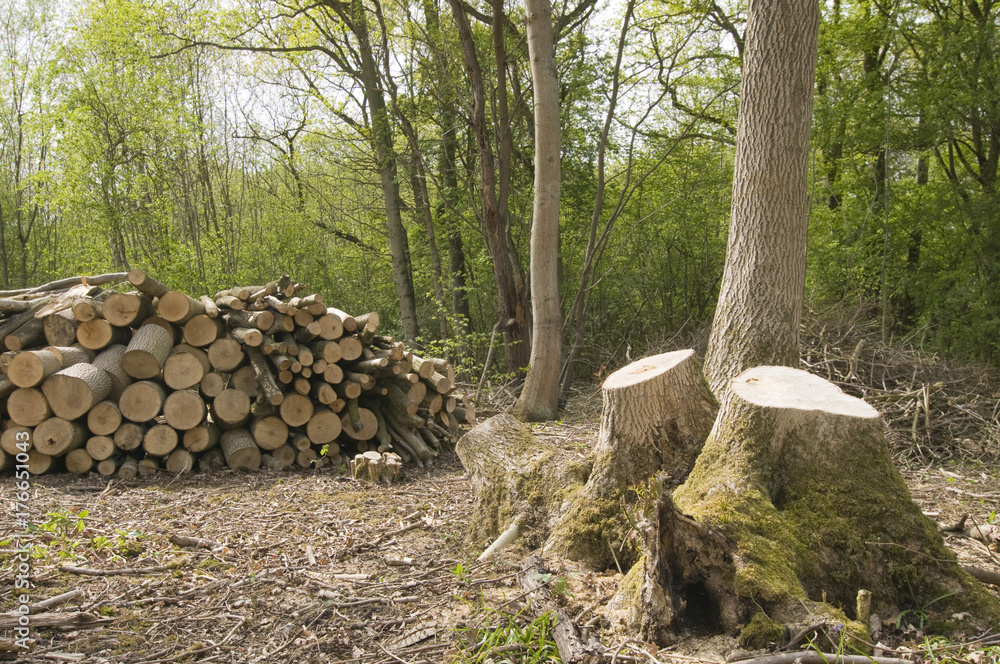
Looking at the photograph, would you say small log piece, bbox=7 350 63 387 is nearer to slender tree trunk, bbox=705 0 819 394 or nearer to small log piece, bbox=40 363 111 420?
small log piece, bbox=40 363 111 420

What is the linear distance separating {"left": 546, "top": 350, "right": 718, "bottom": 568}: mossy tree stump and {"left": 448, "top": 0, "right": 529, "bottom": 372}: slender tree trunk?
539 centimetres

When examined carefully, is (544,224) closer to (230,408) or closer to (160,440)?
(230,408)

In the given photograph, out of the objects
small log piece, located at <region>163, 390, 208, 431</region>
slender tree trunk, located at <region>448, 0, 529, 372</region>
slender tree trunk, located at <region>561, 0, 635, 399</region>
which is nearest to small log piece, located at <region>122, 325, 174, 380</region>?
small log piece, located at <region>163, 390, 208, 431</region>

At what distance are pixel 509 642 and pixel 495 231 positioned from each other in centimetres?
650

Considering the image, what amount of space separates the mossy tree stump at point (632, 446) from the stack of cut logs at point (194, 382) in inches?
120

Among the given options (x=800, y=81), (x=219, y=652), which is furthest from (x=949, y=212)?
(x=219, y=652)

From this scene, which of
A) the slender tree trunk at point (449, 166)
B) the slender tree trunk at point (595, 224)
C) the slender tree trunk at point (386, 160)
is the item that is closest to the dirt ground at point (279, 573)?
the slender tree trunk at point (595, 224)

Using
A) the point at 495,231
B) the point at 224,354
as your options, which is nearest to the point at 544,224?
the point at 495,231

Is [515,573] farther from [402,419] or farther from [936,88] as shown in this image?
[936,88]

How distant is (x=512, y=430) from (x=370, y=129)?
29.2ft

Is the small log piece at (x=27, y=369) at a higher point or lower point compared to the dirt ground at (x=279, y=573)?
higher

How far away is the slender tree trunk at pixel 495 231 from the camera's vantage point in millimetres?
8109

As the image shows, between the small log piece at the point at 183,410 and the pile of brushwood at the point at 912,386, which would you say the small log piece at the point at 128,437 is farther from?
the pile of brushwood at the point at 912,386

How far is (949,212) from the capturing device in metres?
8.51
